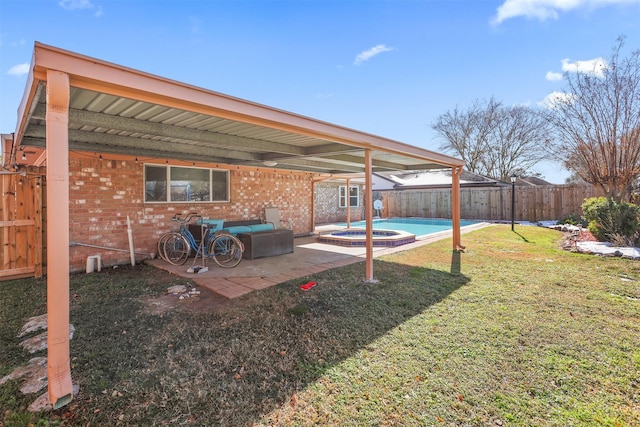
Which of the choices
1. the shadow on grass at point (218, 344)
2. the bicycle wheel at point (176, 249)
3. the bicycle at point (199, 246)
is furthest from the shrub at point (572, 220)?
the bicycle wheel at point (176, 249)

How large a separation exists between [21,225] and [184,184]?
331cm

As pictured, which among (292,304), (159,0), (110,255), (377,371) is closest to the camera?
(377,371)

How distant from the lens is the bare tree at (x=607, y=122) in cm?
939

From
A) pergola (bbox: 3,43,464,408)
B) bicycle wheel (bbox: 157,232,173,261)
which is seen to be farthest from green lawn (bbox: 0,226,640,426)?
bicycle wheel (bbox: 157,232,173,261)

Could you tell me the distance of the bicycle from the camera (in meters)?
6.84

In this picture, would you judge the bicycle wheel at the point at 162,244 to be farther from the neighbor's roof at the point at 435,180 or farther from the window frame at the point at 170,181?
the neighbor's roof at the point at 435,180

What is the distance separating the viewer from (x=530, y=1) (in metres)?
9.02

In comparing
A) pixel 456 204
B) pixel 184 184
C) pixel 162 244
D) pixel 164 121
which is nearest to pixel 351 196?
pixel 456 204

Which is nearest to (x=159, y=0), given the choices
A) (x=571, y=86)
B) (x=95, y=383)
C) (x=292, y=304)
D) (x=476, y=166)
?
(x=292, y=304)

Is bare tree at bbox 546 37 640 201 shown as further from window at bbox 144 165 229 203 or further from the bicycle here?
window at bbox 144 165 229 203

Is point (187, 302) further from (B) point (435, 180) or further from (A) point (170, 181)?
(B) point (435, 180)

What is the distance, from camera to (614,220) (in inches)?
335

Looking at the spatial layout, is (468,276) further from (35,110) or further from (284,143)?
(35,110)

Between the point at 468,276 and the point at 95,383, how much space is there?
230 inches
